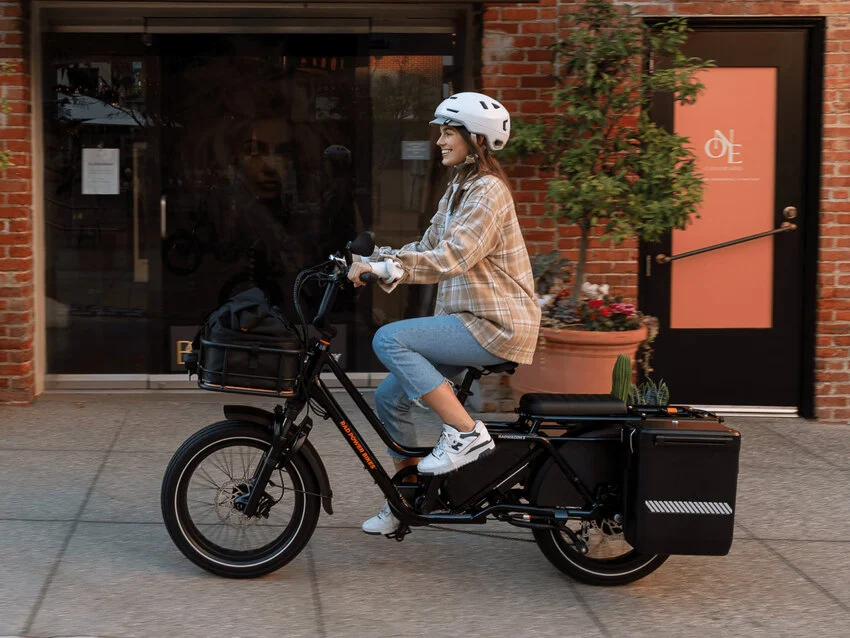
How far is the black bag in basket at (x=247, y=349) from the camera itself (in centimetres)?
429

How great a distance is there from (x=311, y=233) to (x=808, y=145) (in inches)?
139

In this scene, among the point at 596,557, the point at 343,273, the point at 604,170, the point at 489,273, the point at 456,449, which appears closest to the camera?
the point at 343,273

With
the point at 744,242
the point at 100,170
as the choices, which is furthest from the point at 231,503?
the point at 744,242

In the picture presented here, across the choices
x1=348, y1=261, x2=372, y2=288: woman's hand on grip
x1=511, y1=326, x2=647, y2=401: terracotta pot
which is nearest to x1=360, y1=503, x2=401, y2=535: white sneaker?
x1=348, y1=261, x2=372, y2=288: woman's hand on grip

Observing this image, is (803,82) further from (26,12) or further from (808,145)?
(26,12)

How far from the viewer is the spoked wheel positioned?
4.63 meters

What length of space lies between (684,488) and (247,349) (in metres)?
1.75

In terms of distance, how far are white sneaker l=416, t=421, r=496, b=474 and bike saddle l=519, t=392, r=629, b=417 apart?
0.24m

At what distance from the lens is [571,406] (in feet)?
14.9

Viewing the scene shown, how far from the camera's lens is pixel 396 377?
14.9 ft

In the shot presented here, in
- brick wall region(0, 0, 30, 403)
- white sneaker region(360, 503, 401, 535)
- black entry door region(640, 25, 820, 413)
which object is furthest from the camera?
black entry door region(640, 25, 820, 413)

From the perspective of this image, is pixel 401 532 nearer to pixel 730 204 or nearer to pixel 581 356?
pixel 581 356

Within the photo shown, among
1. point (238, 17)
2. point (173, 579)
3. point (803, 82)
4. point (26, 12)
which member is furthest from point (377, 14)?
point (173, 579)

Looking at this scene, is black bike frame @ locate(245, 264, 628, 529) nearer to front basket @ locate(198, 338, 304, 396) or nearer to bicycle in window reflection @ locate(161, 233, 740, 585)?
bicycle in window reflection @ locate(161, 233, 740, 585)
